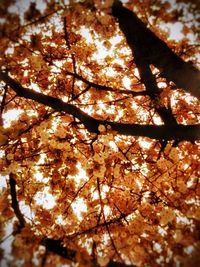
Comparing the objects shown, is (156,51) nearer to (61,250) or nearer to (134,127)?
(134,127)

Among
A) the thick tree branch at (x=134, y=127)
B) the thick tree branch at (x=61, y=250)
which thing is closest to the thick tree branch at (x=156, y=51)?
the thick tree branch at (x=134, y=127)

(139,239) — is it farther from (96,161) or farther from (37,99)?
(37,99)

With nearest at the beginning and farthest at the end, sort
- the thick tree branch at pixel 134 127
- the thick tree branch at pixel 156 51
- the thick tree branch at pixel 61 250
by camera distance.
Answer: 1. the thick tree branch at pixel 61 250
2. the thick tree branch at pixel 156 51
3. the thick tree branch at pixel 134 127

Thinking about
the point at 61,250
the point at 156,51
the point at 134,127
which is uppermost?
the point at 156,51

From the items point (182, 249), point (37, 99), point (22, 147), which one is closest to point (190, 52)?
point (37, 99)

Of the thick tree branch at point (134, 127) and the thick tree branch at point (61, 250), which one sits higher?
A: the thick tree branch at point (134, 127)

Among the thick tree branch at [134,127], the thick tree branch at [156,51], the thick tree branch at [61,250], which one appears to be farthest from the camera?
the thick tree branch at [134,127]

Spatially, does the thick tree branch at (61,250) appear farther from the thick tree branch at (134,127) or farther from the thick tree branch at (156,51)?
the thick tree branch at (156,51)

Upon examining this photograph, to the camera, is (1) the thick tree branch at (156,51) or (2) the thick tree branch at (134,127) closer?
(1) the thick tree branch at (156,51)

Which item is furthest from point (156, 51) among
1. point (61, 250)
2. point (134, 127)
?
point (61, 250)
